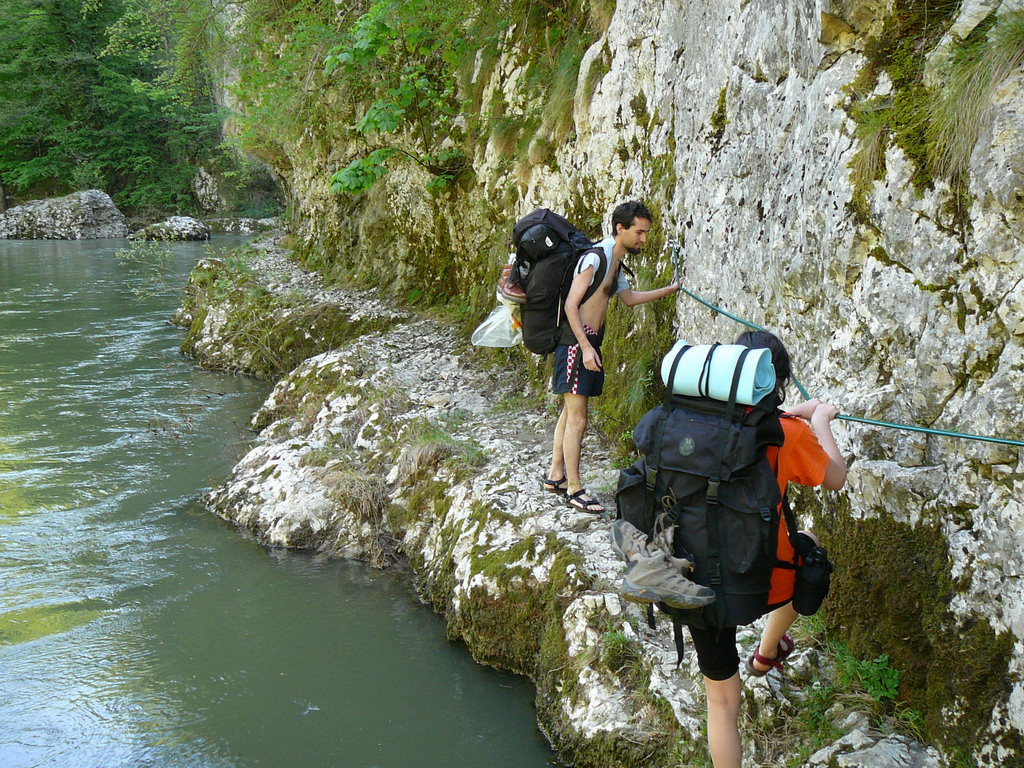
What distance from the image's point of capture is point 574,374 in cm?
525

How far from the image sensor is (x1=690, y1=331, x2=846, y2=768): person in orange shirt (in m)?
2.77

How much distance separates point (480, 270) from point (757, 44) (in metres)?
5.92

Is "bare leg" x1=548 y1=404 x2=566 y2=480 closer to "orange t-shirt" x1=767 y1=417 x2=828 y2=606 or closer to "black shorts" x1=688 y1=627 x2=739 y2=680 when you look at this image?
"black shorts" x1=688 y1=627 x2=739 y2=680

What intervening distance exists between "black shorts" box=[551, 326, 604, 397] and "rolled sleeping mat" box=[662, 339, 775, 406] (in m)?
2.47

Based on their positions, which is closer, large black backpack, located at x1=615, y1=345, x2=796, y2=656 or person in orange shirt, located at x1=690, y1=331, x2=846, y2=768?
large black backpack, located at x1=615, y1=345, x2=796, y2=656

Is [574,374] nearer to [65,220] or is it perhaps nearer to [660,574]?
[660,574]

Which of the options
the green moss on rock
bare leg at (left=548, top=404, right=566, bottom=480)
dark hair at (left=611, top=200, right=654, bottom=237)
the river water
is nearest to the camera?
the green moss on rock

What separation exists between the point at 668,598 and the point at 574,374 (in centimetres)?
268

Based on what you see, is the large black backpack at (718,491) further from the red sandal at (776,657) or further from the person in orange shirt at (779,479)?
the red sandal at (776,657)

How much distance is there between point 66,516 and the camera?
7.46 meters

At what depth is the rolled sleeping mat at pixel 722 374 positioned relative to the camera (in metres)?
2.61

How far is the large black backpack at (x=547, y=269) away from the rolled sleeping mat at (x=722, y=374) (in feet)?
7.70

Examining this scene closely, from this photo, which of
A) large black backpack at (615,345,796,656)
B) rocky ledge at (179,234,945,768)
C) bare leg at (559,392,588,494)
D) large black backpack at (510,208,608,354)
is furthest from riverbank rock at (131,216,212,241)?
large black backpack at (615,345,796,656)

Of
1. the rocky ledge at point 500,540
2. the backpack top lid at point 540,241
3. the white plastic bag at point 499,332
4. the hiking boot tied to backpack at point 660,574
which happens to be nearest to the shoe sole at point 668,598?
the hiking boot tied to backpack at point 660,574
